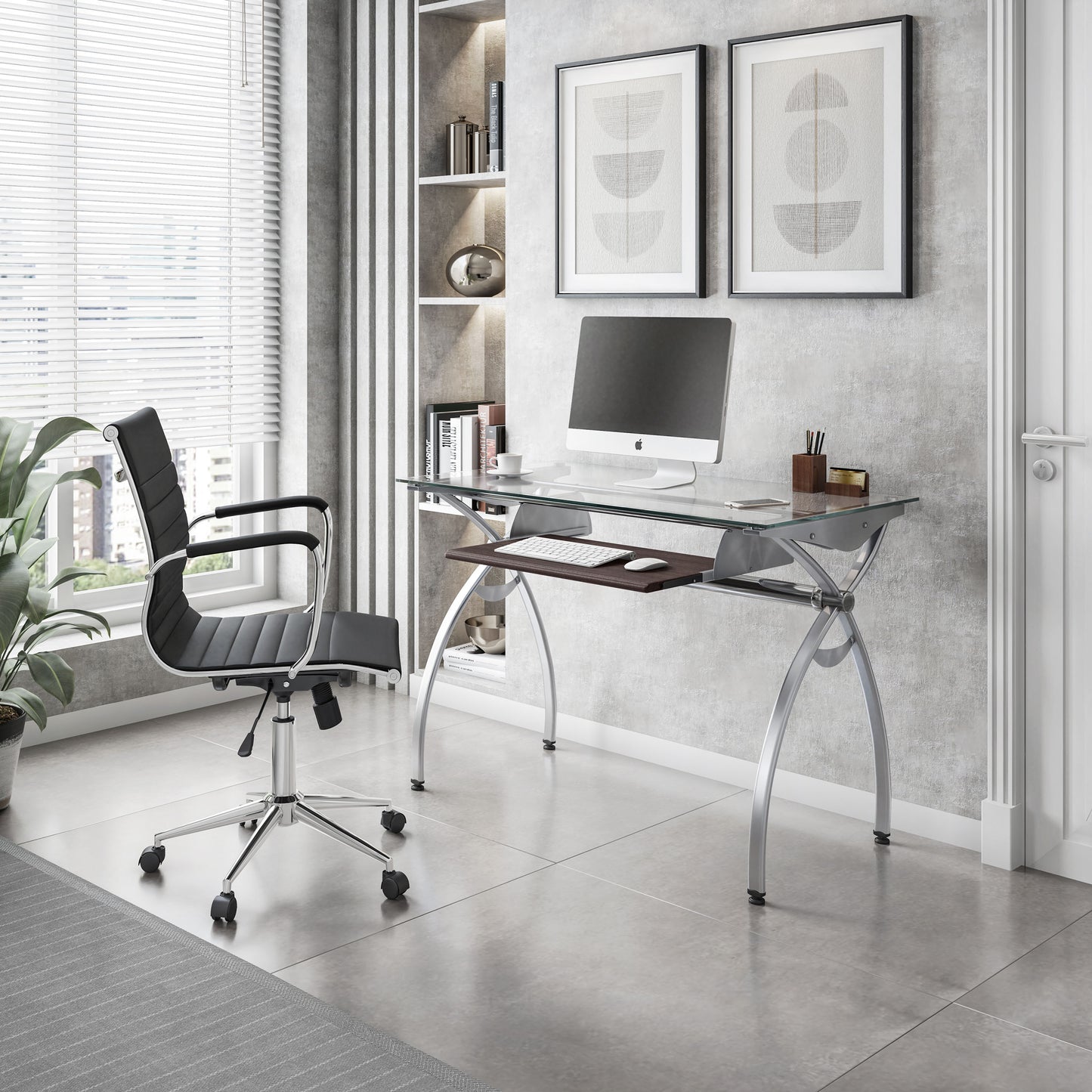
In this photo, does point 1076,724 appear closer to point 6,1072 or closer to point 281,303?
point 6,1072

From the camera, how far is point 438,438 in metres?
4.44

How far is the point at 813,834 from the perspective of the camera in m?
3.37

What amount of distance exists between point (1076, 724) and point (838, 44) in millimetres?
1781

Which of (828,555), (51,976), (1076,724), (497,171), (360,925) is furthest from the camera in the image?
(497,171)

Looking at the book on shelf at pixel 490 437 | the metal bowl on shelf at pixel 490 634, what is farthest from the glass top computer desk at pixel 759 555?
the metal bowl on shelf at pixel 490 634

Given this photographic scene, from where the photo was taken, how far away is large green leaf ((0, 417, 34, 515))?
11.4 feet

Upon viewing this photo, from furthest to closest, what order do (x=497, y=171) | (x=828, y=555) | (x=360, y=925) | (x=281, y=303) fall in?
(x=281, y=303), (x=497, y=171), (x=828, y=555), (x=360, y=925)

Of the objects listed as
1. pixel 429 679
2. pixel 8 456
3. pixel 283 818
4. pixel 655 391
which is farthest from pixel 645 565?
Answer: pixel 8 456

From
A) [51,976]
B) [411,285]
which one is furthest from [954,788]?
[411,285]

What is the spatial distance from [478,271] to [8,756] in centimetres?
213

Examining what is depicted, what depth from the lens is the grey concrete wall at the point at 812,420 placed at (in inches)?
124

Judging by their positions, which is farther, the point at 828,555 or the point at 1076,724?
the point at 828,555

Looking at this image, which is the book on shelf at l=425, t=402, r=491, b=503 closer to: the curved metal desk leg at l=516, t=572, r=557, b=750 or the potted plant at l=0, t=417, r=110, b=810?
the curved metal desk leg at l=516, t=572, r=557, b=750

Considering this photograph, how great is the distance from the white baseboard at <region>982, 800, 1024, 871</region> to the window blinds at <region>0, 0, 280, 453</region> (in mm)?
2872
